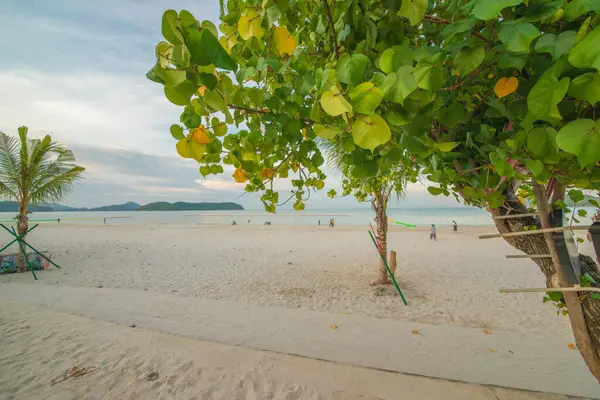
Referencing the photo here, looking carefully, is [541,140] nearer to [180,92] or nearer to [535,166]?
[535,166]

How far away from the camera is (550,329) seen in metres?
4.49

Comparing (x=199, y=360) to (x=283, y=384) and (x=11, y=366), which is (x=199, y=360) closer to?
(x=283, y=384)

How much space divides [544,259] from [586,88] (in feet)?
5.70

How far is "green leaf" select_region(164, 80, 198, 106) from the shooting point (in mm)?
584

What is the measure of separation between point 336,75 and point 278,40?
32 centimetres

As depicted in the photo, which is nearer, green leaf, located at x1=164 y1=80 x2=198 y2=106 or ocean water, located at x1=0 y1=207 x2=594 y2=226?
green leaf, located at x1=164 y1=80 x2=198 y2=106

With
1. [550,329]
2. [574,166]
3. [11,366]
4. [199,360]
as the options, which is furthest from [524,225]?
[11,366]

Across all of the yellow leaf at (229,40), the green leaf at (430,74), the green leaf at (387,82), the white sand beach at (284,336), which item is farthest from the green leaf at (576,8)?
the white sand beach at (284,336)

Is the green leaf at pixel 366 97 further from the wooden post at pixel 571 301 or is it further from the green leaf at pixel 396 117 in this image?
the wooden post at pixel 571 301

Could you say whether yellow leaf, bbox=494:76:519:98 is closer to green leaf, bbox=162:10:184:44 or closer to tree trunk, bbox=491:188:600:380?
green leaf, bbox=162:10:184:44

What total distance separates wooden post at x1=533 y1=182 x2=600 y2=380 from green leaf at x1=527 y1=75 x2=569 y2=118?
1.16 metres

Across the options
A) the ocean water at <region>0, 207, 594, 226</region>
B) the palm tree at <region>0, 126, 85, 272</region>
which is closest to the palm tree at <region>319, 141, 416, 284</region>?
the palm tree at <region>0, 126, 85, 272</region>

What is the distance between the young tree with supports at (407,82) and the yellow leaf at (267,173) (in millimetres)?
29

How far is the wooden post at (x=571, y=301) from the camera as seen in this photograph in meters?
1.47
